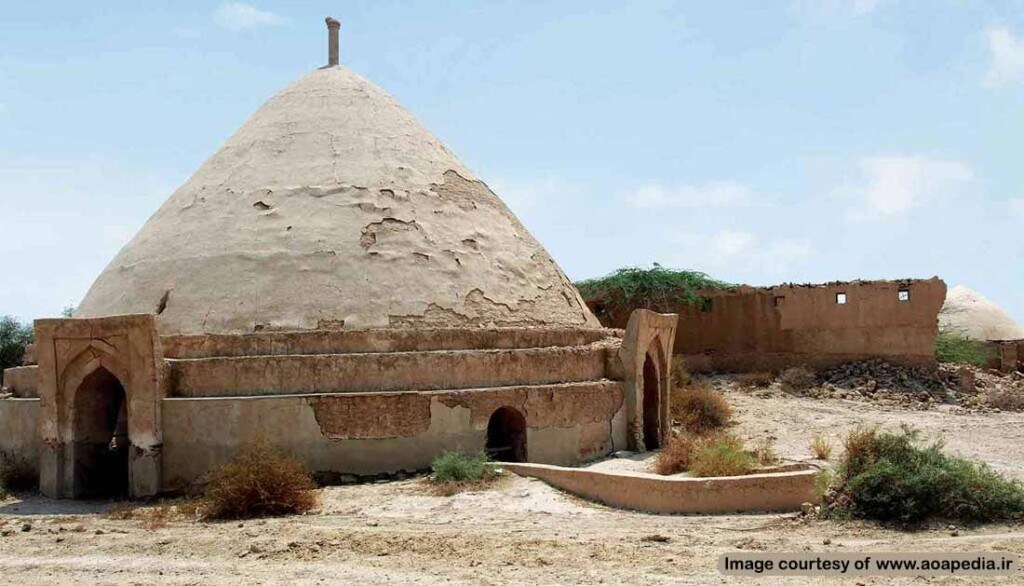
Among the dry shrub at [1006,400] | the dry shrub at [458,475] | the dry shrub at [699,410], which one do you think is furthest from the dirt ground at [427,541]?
the dry shrub at [1006,400]

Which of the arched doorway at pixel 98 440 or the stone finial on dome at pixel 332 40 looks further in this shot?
the stone finial on dome at pixel 332 40

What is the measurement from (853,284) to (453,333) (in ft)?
35.5

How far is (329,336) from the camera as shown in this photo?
1049cm

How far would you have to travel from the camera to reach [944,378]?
60.9 feet

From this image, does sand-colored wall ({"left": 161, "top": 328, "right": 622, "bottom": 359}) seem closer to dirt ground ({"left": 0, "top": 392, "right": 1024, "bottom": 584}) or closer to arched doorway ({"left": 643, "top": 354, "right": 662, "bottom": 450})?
dirt ground ({"left": 0, "top": 392, "right": 1024, "bottom": 584})

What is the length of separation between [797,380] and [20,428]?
44.4ft

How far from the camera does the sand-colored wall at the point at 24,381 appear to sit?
11.2 m

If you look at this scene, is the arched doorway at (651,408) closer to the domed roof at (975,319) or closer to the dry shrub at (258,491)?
the dry shrub at (258,491)

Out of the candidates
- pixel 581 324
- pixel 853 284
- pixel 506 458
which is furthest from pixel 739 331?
pixel 506 458

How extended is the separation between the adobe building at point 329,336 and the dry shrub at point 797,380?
5.98m

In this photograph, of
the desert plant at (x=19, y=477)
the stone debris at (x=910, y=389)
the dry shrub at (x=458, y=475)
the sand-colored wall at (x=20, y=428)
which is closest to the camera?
the dry shrub at (x=458, y=475)

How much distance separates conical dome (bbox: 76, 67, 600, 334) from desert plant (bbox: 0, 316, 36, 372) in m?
13.0

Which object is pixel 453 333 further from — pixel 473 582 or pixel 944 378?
pixel 944 378

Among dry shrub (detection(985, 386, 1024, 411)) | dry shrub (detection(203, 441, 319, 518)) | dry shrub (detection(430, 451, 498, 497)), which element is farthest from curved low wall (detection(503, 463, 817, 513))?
dry shrub (detection(985, 386, 1024, 411))
